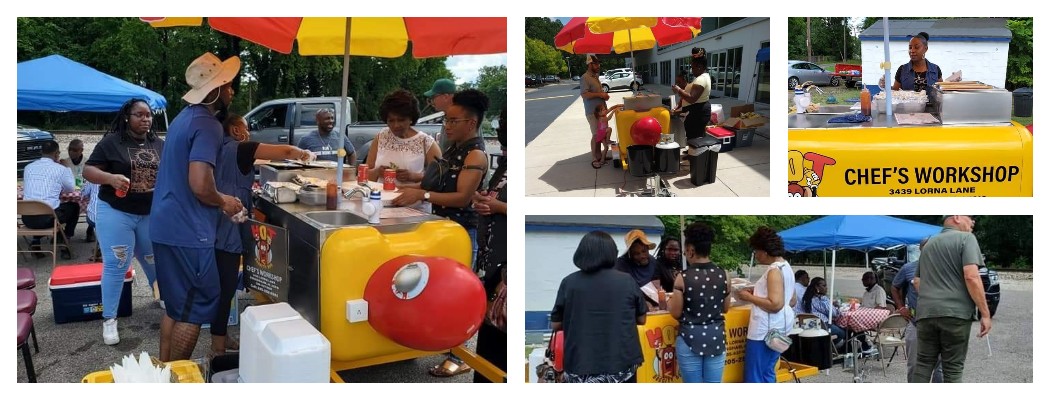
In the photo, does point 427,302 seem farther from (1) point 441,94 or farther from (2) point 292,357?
(1) point 441,94

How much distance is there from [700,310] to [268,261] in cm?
189

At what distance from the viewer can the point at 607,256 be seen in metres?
2.84

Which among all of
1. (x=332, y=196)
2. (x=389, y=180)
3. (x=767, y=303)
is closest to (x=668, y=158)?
(x=767, y=303)

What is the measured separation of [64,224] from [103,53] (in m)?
10.1

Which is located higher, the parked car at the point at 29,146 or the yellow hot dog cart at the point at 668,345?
the parked car at the point at 29,146

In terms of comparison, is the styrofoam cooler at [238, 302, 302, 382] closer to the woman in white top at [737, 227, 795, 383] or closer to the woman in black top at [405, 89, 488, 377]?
the woman in black top at [405, 89, 488, 377]

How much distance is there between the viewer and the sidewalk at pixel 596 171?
3.06 meters

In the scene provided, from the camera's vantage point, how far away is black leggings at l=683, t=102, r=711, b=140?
15.3 ft

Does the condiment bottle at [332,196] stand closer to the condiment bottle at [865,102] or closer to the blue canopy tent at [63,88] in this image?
the condiment bottle at [865,102]

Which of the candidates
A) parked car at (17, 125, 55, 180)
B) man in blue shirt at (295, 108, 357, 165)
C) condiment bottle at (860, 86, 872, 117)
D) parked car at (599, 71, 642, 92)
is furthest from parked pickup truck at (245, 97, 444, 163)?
condiment bottle at (860, 86, 872, 117)

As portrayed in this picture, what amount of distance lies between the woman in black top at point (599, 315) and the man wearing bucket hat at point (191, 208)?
1447mm

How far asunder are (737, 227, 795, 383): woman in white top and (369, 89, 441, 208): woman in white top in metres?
1.81

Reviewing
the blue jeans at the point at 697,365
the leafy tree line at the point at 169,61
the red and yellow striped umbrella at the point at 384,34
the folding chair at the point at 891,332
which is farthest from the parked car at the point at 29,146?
the folding chair at the point at 891,332
